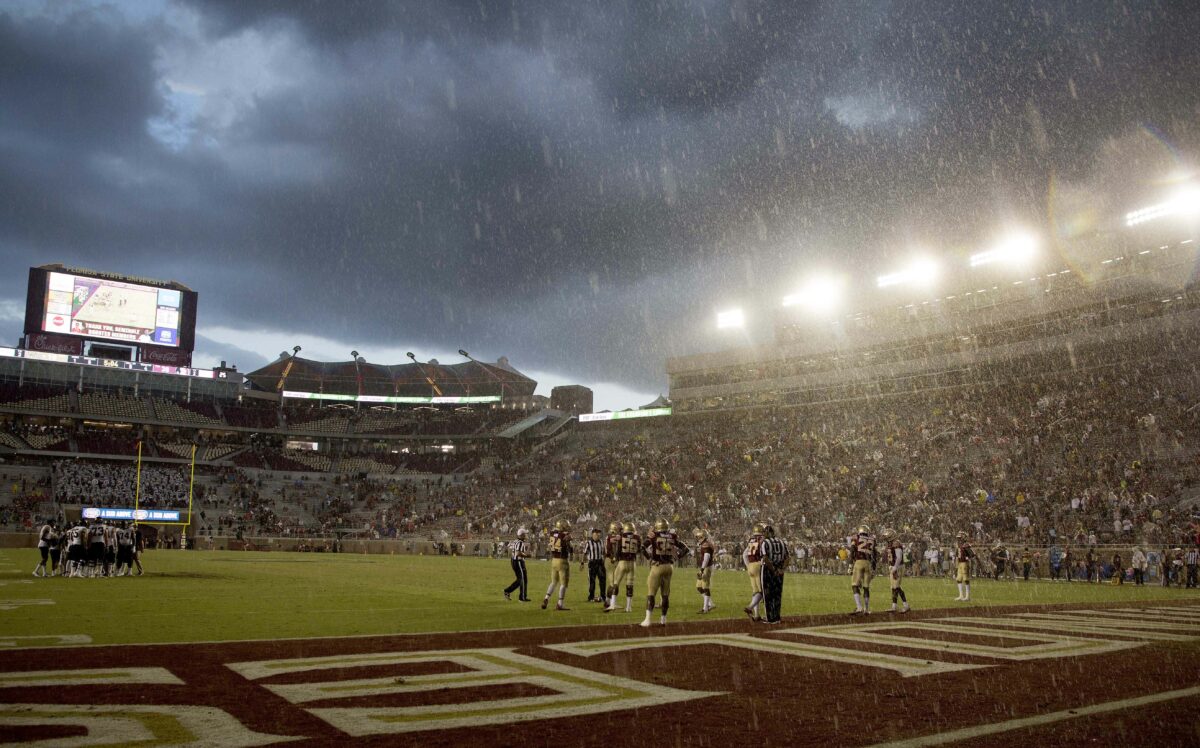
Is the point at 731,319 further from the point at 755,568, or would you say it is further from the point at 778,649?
the point at 778,649

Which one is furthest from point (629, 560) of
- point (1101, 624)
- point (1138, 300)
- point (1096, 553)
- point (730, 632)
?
point (1138, 300)

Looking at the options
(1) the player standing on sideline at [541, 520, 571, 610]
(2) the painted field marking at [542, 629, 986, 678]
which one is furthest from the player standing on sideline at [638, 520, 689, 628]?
(1) the player standing on sideline at [541, 520, 571, 610]

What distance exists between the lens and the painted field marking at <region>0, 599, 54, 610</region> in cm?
1480

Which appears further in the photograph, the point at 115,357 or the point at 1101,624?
the point at 115,357

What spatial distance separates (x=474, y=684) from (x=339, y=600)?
36.1 feet

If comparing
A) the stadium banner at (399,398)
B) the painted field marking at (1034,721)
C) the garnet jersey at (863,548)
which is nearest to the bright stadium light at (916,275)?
the garnet jersey at (863,548)

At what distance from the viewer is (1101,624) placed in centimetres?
1399

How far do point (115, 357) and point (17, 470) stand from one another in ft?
34.0

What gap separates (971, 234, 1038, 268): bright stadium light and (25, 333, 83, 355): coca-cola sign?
216 feet

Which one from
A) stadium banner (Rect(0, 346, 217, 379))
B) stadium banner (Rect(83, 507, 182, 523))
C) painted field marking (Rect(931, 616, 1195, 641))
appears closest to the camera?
painted field marking (Rect(931, 616, 1195, 641))

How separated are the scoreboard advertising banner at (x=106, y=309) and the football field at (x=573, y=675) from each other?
48368mm

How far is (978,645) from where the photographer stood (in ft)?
37.5

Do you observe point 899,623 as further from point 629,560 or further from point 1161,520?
point 1161,520

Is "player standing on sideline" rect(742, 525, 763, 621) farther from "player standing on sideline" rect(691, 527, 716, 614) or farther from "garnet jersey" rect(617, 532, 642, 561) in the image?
"garnet jersey" rect(617, 532, 642, 561)
